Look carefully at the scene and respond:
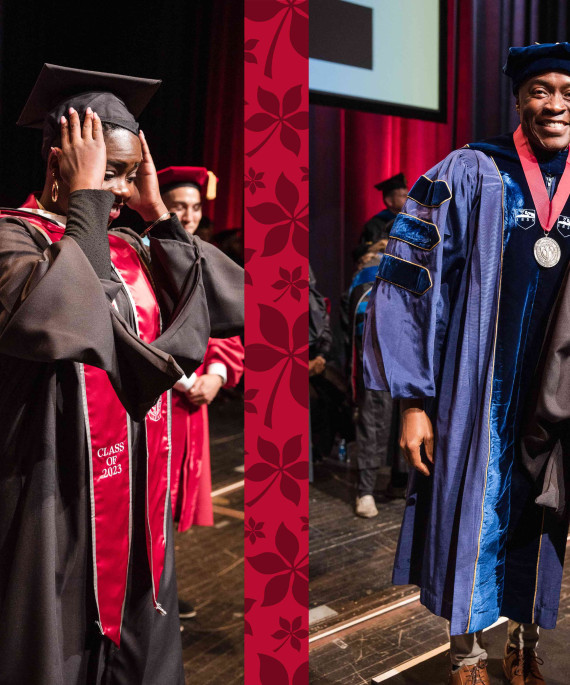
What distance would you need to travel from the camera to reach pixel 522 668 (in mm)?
1945

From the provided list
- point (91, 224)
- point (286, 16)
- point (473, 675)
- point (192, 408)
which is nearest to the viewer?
point (286, 16)

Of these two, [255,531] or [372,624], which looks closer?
[255,531]

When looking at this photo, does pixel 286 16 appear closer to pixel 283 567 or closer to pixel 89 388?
pixel 283 567

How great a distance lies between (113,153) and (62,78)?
161 mm

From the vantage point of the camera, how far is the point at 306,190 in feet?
2.39

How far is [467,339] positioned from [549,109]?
59cm

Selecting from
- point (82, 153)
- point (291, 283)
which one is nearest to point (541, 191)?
point (82, 153)

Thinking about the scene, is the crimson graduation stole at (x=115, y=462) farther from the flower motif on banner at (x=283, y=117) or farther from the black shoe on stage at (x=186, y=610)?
the black shoe on stage at (x=186, y=610)

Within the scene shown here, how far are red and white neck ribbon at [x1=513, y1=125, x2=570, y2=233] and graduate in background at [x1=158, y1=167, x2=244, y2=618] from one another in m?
1.29

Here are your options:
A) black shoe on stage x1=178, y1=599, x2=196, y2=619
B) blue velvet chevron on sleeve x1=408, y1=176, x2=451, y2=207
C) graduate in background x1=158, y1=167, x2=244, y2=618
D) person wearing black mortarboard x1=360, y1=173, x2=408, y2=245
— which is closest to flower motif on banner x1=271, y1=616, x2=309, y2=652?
blue velvet chevron on sleeve x1=408, y1=176, x2=451, y2=207

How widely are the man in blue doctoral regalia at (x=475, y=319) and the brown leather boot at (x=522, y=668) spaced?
228mm

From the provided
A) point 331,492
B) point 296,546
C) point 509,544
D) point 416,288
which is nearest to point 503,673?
point 509,544

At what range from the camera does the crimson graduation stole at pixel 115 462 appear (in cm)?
133

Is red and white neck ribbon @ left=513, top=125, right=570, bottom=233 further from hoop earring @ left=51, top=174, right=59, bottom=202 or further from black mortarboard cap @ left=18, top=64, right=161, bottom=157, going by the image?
hoop earring @ left=51, top=174, right=59, bottom=202
